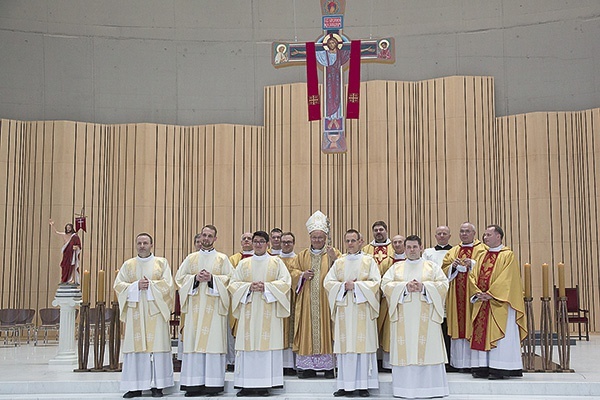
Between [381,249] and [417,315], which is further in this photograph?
[381,249]

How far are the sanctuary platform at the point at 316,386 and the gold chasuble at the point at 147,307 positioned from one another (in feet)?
1.91

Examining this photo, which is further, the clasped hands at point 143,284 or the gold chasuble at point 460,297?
the gold chasuble at point 460,297

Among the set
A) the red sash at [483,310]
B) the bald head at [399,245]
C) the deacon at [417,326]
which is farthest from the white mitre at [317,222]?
the red sash at [483,310]

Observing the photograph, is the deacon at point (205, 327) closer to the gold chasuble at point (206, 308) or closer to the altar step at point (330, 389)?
the gold chasuble at point (206, 308)

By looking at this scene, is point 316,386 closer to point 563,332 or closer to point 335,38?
point 563,332

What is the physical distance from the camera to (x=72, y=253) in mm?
11906

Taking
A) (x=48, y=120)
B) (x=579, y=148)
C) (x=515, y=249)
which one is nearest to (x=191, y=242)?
(x=48, y=120)

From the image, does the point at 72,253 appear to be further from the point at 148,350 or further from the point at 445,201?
the point at 445,201

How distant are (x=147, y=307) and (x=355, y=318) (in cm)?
224

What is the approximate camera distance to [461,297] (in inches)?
336

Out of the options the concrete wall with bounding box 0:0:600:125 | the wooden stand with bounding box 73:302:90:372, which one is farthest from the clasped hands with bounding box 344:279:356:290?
the concrete wall with bounding box 0:0:600:125

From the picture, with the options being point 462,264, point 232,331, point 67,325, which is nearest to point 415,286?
point 462,264

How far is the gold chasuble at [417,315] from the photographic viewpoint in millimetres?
7488

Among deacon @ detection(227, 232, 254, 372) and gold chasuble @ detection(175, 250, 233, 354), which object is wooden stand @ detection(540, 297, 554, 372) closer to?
deacon @ detection(227, 232, 254, 372)
